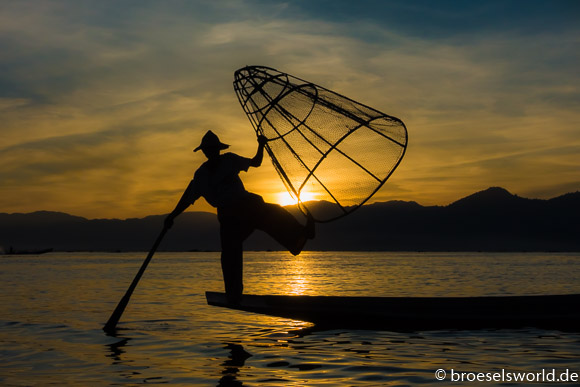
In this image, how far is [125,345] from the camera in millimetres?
12398

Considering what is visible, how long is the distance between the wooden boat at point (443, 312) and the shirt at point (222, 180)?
3.49 m

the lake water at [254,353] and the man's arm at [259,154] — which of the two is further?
the man's arm at [259,154]

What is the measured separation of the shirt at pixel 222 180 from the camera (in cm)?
1057

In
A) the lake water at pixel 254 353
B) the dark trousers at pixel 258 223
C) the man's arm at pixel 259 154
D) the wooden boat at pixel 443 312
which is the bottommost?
the lake water at pixel 254 353

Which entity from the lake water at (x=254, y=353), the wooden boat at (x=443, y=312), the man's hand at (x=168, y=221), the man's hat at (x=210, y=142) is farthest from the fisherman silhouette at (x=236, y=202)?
the wooden boat at (x=443, y=312)

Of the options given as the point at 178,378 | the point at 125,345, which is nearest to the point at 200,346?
the point at 125,345

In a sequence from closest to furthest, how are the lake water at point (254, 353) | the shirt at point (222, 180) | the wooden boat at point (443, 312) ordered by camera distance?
the lake water at point (254, 353) → the shirt at point (222, 180) → the wooden boat at point (443, 312)

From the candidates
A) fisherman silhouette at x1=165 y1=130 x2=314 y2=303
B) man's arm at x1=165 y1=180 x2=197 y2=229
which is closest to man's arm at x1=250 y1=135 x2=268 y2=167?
fisherman silhouette at x1=165 y1=130 x2=314 y2=303

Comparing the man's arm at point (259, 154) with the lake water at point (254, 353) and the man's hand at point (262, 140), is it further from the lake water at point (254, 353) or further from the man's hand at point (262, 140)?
the lake water at point (254, 353)

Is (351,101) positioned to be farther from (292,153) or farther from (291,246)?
(291,246)

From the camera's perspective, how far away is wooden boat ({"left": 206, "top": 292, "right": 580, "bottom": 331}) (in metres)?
13.5

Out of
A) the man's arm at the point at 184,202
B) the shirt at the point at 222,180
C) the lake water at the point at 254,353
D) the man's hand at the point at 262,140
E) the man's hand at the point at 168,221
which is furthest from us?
the man's hand at the point at 168,221

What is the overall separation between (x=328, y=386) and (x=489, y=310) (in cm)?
641

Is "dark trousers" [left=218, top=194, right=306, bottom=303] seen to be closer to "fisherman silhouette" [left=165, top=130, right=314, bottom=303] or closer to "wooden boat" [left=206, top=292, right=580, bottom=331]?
"fisherman silhouette" [left=165, top=130, right=314, bottom=303]
